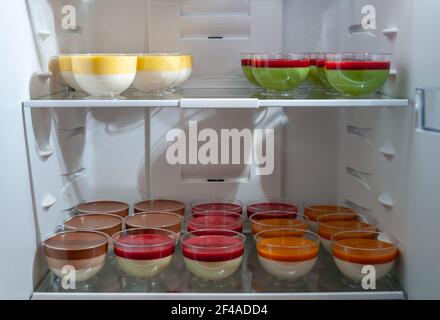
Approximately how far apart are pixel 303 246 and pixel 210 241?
204 mm

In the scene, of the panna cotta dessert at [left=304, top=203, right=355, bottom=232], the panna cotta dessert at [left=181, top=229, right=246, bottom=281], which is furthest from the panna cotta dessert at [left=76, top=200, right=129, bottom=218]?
the panna cotta dessert at [left=304, top=203, right=355, bottom=232]

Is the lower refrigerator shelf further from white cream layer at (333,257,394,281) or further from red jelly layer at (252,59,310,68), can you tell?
red jelly layer at (252,59,310,68)

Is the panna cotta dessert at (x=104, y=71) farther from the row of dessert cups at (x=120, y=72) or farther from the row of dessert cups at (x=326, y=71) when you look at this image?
the row of dessert cups at (x=326, y=71)

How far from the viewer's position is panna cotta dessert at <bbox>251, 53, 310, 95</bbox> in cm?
133

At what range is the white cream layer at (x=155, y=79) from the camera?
4.36 ft

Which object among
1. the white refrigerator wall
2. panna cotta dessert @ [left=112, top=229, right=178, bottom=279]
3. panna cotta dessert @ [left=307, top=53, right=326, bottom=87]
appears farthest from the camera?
panna cotta dessert @ [left=307, top=53, right=326, bottom=87]

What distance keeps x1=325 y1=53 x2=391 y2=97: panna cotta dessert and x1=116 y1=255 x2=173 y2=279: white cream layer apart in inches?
20.8

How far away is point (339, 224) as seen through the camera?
143 centimetres

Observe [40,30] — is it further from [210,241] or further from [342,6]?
[342,6]

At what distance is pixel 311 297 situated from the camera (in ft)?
4.11

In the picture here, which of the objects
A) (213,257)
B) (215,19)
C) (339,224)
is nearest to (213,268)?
(213,257)
